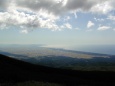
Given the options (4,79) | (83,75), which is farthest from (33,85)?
(83,75)

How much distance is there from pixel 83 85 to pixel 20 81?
1225 centimetres

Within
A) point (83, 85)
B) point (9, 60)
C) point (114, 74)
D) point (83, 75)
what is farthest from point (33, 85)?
point (9, 60)

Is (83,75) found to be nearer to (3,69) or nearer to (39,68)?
(39,68)

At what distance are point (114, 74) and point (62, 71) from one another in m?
14.3

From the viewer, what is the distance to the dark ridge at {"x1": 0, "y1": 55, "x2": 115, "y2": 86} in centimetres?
3738

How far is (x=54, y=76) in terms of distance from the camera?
143 feet

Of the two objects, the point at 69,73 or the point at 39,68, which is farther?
the point at 39,68

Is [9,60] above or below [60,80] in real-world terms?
above

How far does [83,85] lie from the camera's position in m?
35.1

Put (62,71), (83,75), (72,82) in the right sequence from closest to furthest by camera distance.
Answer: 1. (72,82)
2. (83,75)
3. (62,71)

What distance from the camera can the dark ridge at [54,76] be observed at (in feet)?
123

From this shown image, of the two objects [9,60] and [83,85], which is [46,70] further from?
[83,85]

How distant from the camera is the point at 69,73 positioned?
164ft

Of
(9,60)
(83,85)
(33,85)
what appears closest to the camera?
(33,85)
